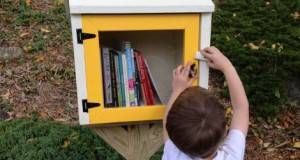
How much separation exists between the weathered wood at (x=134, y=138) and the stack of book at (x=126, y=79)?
12cm

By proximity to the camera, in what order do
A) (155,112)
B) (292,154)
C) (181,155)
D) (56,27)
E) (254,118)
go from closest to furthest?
(181,155), (155,112), (292,154), (254,118), (56,27)

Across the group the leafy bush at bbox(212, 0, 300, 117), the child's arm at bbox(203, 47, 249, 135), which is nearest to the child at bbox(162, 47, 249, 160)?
the child's arm at bbox(203, 47, 249, 135)

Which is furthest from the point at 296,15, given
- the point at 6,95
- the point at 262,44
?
the point at 6,95

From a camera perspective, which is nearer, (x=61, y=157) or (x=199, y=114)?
(x=199, y=114)

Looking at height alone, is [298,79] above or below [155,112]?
below

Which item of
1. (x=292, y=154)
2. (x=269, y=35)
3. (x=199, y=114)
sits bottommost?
(x=292, y=154)

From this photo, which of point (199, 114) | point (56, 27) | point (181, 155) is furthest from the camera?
point (56, 27)

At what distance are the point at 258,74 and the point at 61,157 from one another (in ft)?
5.05

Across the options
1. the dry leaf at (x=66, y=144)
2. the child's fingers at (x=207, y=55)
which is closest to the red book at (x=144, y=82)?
the child's fingers at (x=207, y=55)

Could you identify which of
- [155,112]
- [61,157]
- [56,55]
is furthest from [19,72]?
[155,112]

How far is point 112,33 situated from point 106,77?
0.64 ft

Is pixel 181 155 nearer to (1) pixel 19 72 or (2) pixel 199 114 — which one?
(2) pixel 199 114

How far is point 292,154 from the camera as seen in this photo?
3299 mm

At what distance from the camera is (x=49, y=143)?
3117mm
